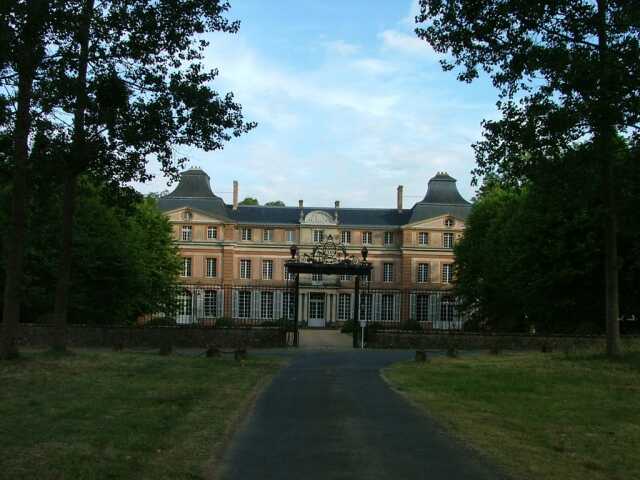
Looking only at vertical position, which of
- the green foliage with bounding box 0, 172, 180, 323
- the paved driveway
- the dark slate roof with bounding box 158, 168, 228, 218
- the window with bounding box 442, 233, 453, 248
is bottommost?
the paved driveway

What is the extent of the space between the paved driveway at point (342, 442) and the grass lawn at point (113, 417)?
0.39m

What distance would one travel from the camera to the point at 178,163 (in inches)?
722

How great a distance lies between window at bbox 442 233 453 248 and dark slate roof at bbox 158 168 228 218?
67.0 feet

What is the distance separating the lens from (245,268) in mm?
72438

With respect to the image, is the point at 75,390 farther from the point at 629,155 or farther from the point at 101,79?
the point at 629,155

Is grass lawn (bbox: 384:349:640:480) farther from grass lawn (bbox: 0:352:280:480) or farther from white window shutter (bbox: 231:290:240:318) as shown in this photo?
white window shutter (bbox: 231:290:240:318)

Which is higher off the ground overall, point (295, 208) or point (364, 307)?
point (295, 208)

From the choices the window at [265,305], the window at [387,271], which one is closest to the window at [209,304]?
the window at [265,305]

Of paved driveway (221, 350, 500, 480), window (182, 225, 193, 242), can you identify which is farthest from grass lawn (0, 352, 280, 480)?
window (182, 225, 193, 242)

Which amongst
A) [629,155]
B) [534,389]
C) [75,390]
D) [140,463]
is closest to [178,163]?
[75,390]

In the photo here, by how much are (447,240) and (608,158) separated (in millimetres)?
54493

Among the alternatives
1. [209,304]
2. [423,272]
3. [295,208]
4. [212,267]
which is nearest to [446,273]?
[423,272]

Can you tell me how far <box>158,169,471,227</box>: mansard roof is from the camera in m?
73.1

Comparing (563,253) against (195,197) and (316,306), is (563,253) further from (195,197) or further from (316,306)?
(195,197)
